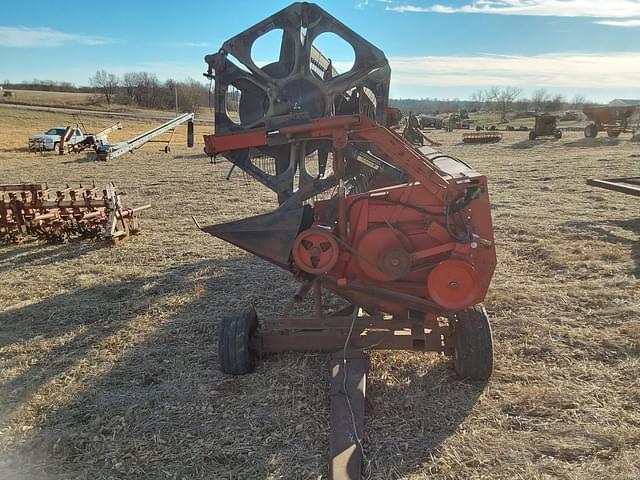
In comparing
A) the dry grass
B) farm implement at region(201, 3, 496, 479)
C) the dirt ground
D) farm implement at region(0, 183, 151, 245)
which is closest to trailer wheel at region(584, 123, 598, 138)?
the dry grass

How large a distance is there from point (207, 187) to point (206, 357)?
1087 centimetres

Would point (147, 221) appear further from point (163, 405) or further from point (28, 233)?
point (163, 405)

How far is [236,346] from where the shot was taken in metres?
4.25

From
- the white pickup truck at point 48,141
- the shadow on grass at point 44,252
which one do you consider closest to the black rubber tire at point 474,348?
the shadow on grass at point 44,252

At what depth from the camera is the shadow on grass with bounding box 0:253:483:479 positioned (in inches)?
130

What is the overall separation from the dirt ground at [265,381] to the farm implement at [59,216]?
0.47m

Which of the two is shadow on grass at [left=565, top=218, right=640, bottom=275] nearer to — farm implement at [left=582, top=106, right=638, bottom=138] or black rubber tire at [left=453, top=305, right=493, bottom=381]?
black rubber tire at [left=453, top=305, right=493, bottom=381]

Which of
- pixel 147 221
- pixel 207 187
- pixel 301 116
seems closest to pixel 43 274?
pixel 147 221

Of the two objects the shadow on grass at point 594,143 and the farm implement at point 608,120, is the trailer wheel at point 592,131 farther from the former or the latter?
the shadow on grass at point 594,143

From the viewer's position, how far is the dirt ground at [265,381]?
3.29m

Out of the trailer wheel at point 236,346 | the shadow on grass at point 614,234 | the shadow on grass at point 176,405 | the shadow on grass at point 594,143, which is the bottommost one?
the shadow on grass at point 176,405

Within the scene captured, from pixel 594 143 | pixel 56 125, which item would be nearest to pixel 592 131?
pixel 594 143

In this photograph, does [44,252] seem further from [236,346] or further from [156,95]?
[156,95]

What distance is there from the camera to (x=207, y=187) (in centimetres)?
1503
